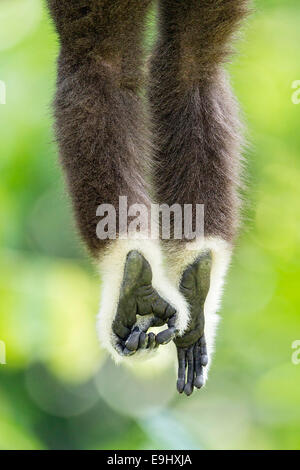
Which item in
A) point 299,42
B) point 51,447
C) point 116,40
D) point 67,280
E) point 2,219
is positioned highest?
point 299,42

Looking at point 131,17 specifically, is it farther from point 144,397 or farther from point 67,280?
point 144,397

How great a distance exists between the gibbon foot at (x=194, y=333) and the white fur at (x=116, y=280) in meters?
0.20

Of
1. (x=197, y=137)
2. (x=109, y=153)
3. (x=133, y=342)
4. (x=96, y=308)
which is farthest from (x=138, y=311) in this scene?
(x=96, y=308)

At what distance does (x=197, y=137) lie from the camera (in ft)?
10.5

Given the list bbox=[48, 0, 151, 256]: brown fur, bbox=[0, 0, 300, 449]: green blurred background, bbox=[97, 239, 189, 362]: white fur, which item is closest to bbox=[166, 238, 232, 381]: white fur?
bbox=[97, 239, 189, 362]: white fur

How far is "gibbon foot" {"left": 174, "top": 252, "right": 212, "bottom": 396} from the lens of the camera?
2971 millimetres

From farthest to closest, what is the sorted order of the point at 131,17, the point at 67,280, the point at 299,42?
the point at 299,42 < the point at 67,280 < the point at 131,17

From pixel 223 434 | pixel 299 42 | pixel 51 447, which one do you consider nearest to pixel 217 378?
pixel 223 434

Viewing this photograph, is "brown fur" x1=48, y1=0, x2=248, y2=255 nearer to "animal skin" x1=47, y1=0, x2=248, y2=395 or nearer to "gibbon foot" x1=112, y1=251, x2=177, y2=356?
"animal skin" x1=47, y1=0, x2=248, y2=395

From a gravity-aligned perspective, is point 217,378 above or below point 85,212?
below

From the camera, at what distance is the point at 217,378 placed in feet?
24.0

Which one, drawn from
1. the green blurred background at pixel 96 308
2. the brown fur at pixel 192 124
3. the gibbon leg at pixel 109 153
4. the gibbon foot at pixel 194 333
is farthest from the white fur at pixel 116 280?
the green blurred background at pixel 96 308

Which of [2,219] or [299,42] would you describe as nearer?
[2,219]

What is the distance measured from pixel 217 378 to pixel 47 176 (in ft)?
8.09
